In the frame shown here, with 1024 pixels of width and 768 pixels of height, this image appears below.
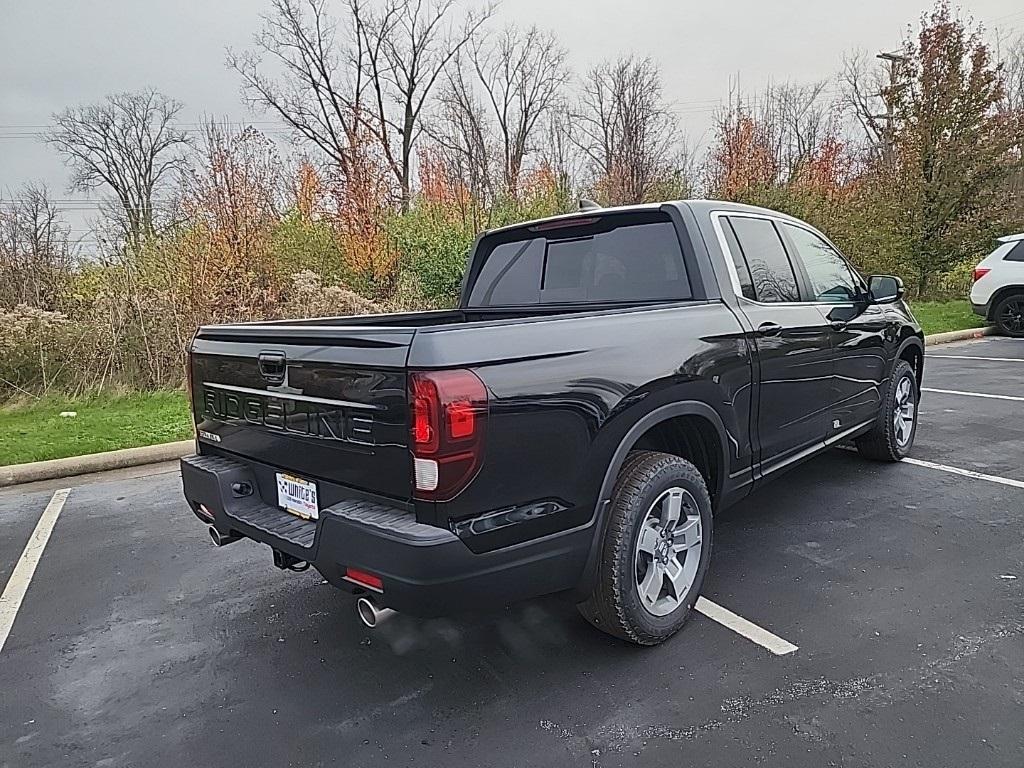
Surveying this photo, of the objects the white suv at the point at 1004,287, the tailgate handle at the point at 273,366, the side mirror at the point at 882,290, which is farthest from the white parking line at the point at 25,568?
the white suv at the point at 1004,287

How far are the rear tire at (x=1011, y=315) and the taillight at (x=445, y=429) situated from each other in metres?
14.6

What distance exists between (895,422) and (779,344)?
88.6 inches

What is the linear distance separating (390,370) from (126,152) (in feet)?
98.7

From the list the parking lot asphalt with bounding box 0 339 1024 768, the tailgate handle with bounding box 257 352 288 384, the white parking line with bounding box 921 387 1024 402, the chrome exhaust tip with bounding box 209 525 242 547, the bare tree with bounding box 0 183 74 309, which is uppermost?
the bare tree with bounding box 0 183 74 309

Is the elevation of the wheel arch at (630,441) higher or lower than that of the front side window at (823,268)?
lower

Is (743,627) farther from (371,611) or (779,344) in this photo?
(371,611)

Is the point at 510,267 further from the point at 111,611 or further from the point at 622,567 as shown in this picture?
the point at 111,611

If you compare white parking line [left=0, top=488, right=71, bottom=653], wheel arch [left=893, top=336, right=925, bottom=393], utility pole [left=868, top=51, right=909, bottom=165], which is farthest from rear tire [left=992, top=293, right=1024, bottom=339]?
white parking line [left=0, top=488, right=71, bottom=653]

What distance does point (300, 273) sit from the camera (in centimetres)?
1063

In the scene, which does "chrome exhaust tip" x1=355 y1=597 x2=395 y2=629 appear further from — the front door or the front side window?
the front side window

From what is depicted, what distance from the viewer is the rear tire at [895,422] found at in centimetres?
496

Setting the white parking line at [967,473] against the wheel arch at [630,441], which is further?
the white parking line at [967,473]

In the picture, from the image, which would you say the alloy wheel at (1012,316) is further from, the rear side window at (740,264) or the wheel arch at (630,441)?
the wheel arch at (630,441)

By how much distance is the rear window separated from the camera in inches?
133
